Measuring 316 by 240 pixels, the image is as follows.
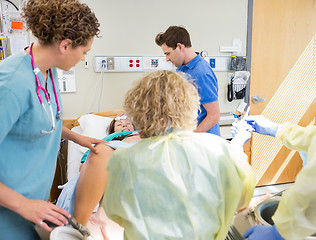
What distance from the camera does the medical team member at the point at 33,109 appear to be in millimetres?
811

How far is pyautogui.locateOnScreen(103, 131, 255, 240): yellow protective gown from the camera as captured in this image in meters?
0.82

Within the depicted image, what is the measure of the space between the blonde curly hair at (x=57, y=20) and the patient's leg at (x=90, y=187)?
630 mm

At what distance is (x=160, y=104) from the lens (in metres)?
0.87

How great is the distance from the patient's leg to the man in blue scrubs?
2.43 ft

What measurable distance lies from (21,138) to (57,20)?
1.35 feet

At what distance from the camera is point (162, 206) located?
0.83 m

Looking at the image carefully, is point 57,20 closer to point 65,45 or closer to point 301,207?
point 65,45

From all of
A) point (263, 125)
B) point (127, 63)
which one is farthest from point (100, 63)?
point (263, 125)

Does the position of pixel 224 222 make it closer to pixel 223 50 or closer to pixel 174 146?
pixel 174 146

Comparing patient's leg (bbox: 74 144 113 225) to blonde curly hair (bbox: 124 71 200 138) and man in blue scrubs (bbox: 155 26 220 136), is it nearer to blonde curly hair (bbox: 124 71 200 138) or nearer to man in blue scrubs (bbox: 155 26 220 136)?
blonde curly hair (bbox: 124 71 200 138)

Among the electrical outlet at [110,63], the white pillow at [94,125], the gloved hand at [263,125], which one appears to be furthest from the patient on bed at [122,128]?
the gloved hand at [263,125]

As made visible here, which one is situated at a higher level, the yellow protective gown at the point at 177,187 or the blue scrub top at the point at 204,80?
the blue scrub top at the point at 204,80

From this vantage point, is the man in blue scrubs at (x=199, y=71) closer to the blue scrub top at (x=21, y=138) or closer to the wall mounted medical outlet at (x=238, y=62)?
the blue scrub top at (x=21, y=138)

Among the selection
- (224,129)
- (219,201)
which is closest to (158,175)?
(219,201)
